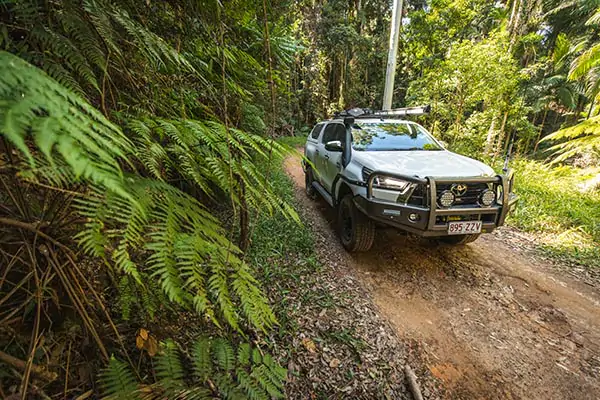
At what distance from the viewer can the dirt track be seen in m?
2.25

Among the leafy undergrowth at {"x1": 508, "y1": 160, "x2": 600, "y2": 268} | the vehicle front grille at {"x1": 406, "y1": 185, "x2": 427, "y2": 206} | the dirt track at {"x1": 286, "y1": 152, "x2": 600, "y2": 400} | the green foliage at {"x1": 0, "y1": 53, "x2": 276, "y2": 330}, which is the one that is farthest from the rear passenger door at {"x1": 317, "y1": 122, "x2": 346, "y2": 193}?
the leafy undergrowth at {"x1": 508, "y1": 160, "x2": 600, "y2": 268}

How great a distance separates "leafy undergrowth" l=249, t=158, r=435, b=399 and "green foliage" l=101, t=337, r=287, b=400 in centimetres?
44

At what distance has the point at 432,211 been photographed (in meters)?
2.99

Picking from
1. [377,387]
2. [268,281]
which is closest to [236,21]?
[268,281]

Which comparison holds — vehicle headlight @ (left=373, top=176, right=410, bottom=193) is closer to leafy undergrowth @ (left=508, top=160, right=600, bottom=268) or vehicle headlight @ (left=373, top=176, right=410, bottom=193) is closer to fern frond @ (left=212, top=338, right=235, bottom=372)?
fern frond @ (left=212, top=338, right=235, bottom=372)

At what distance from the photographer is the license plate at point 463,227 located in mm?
3102

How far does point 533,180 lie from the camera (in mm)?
8391

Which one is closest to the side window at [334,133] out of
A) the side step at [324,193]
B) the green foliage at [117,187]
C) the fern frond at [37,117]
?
the side step at [324,193]

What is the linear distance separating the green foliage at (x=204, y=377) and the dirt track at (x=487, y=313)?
157cm

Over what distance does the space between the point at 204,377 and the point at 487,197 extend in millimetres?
3437

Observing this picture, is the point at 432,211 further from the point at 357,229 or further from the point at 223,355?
the point at 223,355

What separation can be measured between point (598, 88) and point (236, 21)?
1476 centimetres

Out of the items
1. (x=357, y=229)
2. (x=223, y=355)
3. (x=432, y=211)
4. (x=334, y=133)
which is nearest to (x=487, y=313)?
(x=432, y=211)

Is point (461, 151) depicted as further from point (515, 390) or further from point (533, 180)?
point (515, 390)
